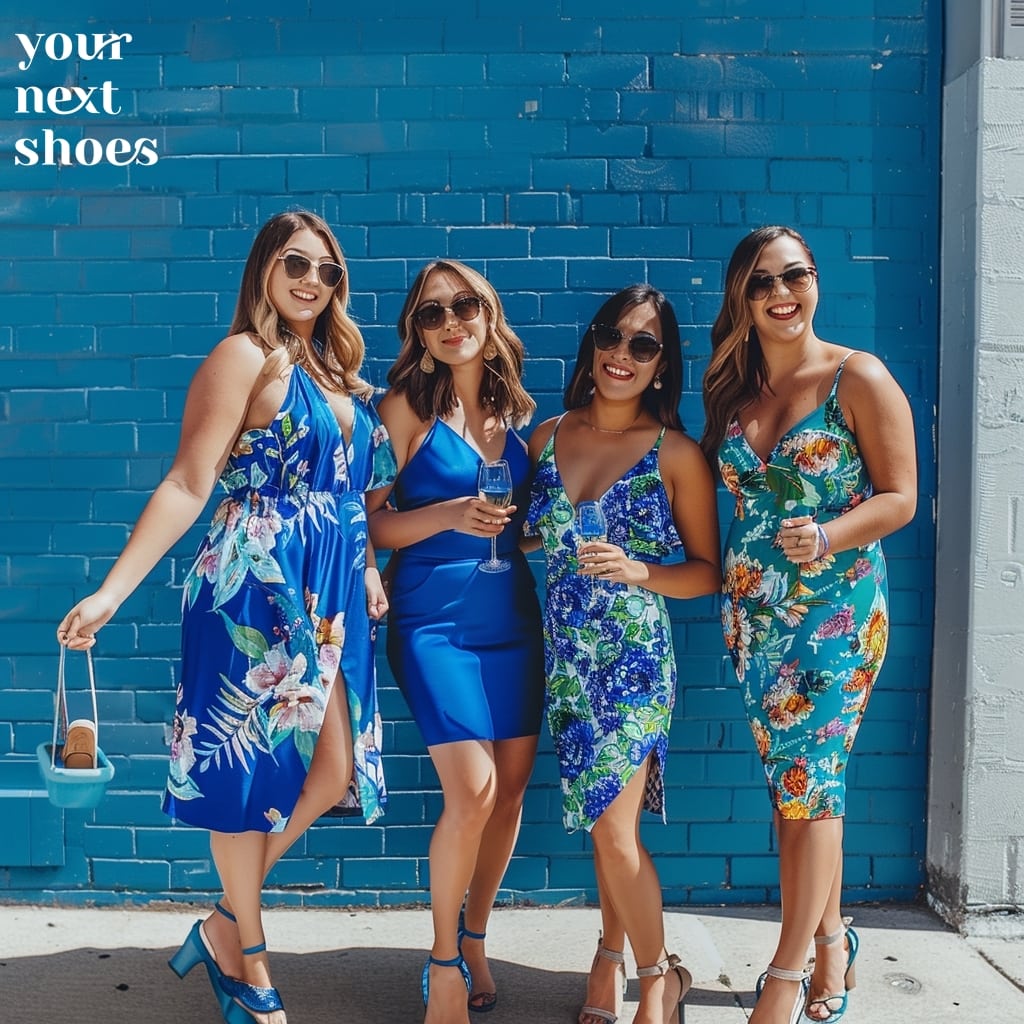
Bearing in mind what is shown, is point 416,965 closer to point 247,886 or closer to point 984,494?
point 247,886

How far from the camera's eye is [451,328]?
10.2 ft

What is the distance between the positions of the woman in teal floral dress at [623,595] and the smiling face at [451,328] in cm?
32

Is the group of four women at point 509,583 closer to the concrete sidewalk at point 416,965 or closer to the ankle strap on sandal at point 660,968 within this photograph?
the ankle strap on sandal at point 660,968

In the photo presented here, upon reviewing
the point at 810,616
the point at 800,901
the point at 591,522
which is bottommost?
the point at 800,901

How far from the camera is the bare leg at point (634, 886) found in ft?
9.59

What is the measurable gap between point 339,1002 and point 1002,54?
3635mm

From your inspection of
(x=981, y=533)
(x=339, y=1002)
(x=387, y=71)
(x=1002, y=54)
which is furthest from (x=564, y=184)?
(x=339, y=1002)

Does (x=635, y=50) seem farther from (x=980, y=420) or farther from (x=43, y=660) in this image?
(x=43, y=660)

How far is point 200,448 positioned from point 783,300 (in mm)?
1579

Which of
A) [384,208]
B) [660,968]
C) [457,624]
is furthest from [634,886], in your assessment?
[384,208]

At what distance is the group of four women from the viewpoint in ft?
9.58

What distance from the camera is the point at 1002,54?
3.69m

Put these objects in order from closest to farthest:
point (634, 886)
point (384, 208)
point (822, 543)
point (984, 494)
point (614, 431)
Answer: point (822, 543), point (634, 886), point (614, 431), point (984, 494), point (384, 208)

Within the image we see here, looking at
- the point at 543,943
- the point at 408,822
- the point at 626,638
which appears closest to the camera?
the point at 626,638
